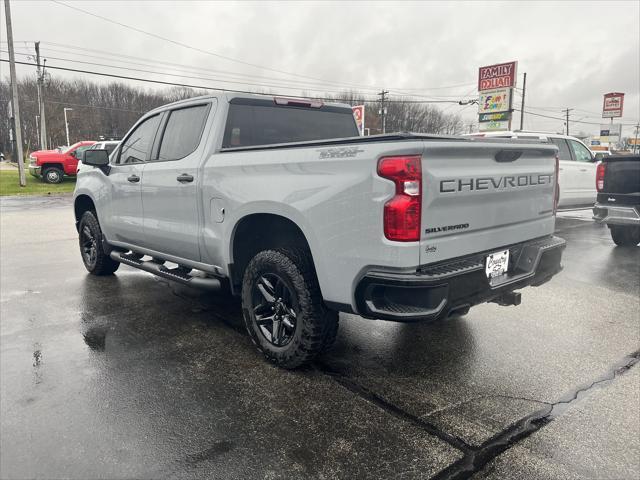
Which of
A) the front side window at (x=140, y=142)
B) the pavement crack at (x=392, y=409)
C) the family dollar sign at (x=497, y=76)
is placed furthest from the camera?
the family dollar sign at (x=497, y=76)

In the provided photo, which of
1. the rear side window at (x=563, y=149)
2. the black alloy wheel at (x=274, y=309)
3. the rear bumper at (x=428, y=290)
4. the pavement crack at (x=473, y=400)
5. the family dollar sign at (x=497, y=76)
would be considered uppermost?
the family dollar sign at (x=497, y=76)

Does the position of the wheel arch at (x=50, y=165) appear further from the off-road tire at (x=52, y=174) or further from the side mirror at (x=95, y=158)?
the side mirror at (x=95, y=158)

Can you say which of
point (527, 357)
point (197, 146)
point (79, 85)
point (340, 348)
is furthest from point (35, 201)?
point (79, 85)

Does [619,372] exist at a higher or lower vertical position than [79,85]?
lower

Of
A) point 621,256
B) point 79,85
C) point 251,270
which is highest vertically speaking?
point 79,85

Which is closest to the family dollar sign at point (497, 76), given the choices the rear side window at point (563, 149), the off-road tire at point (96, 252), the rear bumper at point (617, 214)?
the rear side window at point (563, 149)

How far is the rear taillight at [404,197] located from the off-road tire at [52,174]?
23.1 metres

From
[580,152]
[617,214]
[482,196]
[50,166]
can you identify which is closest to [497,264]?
[482,196]

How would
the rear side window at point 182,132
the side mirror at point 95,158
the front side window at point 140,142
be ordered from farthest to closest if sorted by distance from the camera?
the side mirror at point 95,158 < the front side window at point 140,142 < the rear side window at point 182,132

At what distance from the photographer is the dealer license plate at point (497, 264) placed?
3094 mm

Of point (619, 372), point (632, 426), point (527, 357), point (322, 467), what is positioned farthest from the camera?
point (527, 357)

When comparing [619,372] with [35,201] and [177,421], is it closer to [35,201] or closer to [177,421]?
[177,421]

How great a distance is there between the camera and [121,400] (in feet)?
9.91

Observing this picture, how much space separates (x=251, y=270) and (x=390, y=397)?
1320 mm
